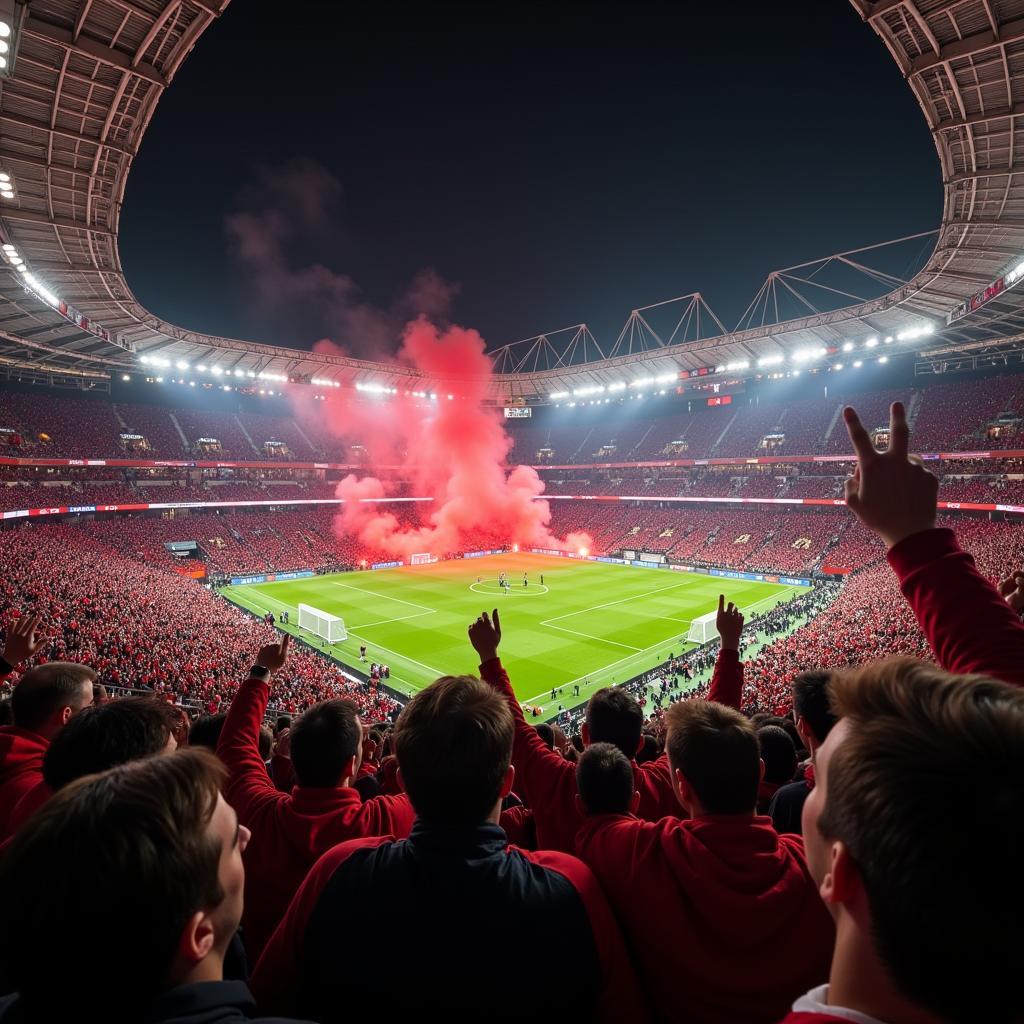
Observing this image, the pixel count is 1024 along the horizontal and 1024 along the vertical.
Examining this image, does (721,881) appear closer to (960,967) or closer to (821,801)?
(821,801)

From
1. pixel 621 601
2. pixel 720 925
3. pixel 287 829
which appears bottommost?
pixel 720 925

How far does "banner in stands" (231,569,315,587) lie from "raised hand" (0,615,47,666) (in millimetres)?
41783

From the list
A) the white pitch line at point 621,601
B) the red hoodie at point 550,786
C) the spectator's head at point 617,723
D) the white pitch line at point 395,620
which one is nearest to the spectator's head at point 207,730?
the red hoodie at point 550,786

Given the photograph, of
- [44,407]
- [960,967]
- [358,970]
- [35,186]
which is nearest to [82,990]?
[358,970]

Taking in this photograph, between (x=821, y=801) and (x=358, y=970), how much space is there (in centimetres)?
152

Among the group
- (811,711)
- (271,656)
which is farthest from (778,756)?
(271,656)

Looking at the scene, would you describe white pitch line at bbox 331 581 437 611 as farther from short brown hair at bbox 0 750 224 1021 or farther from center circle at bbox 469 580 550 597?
short brown hair at bbox 0 750 224 1021

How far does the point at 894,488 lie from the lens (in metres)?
2.44

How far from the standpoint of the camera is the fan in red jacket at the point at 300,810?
9.39 ft

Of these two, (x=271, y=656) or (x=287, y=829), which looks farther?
(x=271, y=656)

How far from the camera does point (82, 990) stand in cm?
120

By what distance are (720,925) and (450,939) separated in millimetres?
1059

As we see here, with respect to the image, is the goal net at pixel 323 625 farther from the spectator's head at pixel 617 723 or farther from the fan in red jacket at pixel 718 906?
the fan in red jacket at pixel 718 906

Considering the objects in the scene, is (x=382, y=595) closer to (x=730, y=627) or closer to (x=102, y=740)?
(x=730, y=627)
